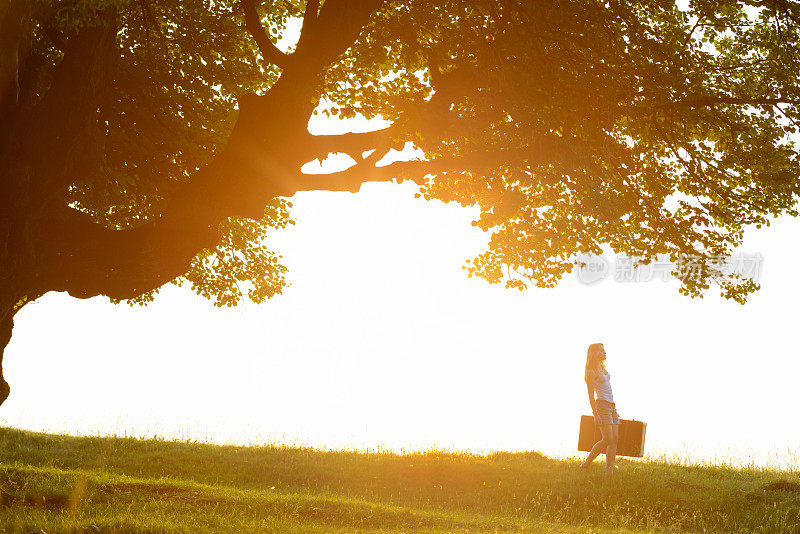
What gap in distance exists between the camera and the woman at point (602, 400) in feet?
54.3

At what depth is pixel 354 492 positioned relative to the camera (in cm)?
1605

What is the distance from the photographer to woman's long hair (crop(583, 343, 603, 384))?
1678 cm

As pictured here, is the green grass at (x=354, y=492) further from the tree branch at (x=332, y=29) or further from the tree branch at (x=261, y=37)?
the tree branch at (x=261, y=37)

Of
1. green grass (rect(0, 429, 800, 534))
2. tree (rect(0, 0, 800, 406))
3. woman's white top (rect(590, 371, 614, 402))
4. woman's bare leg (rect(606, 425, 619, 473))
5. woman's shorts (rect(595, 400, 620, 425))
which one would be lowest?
green grass (rect(0, 429, 800, 534))

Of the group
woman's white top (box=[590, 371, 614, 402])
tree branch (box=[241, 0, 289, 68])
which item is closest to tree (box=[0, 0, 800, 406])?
tree branch (box=[241, 0, 289, 68])

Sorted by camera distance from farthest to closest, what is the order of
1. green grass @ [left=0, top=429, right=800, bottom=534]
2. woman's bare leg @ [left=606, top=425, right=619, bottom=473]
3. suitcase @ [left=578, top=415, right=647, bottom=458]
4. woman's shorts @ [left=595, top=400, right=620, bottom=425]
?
suitcase @ [left=578, top=415, right=647, bottom=458]
woman's bare leg @ [left=606, top=425, right=619, bottom=473]
woman's shorts @ [left=595, top=400, right=620, bottom=425]
green grass @ [left=0, top=429, right=800, bottom=534]

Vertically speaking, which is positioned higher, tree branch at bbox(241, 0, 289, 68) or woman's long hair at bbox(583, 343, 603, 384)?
tree branch at bbox(241, 0, 289, 68)

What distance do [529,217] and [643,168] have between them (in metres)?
3.06

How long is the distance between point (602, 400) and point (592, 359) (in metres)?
0.96

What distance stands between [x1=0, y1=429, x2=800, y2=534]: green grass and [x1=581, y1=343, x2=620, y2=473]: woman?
2.38 feet

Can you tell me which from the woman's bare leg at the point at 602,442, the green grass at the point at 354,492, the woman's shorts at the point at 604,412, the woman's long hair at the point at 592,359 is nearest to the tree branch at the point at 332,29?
the green grass at the point at 354,492

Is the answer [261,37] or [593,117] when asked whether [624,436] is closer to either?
[593,117]

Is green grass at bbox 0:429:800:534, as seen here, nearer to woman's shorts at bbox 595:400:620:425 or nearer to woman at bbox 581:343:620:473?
woman at bbox 581:343:620:473

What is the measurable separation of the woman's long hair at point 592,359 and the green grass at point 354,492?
2357mm
